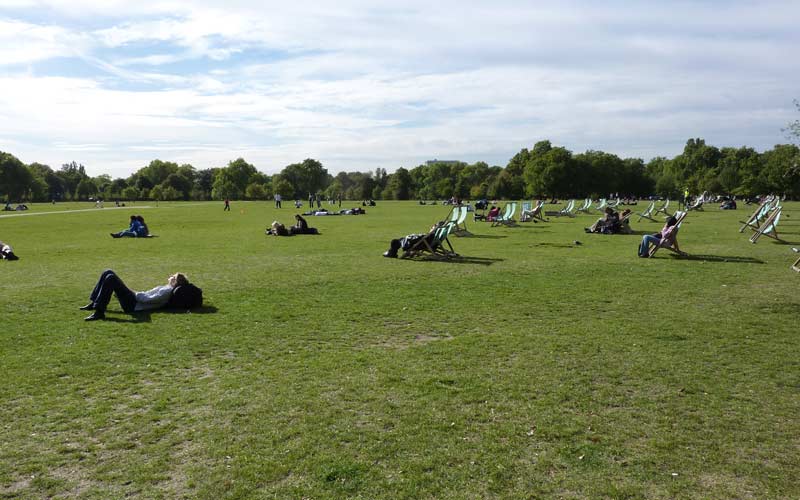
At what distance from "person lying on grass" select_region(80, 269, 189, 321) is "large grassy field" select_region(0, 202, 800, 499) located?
239 millimetres

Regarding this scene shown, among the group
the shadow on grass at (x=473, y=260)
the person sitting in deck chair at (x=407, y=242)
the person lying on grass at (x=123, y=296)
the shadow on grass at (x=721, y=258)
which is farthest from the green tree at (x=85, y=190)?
the shadow on grass at (x=721, y=258)

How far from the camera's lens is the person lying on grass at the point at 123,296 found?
883 cm

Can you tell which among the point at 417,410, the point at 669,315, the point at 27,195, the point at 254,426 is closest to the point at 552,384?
the point at 417,410

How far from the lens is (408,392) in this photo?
5.69 meters

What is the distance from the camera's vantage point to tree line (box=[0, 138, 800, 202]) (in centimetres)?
10450

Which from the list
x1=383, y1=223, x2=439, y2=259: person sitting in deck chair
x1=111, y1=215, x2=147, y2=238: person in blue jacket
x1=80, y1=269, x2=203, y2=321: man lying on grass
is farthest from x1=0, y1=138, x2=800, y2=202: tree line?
x1=80, y1=269, x2=203, y2=321: man lying on grass

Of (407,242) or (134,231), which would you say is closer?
(407,242)

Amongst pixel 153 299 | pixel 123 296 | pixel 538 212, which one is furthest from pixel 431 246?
pixel 538 212

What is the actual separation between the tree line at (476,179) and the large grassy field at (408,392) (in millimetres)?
88434

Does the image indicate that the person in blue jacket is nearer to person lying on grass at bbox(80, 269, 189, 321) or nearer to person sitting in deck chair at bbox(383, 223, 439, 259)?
person sitting in deck chair at bbox(383, 223, 439, 259)

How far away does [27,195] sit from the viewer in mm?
117750

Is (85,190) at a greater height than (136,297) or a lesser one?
greater

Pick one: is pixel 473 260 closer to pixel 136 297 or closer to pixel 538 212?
pixel 136 297

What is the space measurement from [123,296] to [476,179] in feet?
422
